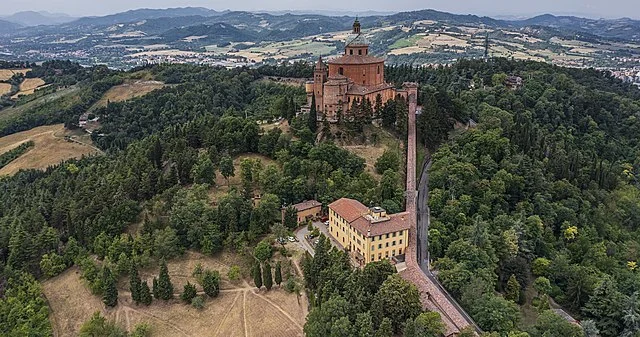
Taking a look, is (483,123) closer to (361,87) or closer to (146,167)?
(361,87)

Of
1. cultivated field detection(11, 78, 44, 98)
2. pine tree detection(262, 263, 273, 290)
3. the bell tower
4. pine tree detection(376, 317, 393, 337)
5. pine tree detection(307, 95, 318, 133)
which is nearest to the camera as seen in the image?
pine tree detection(376, 317, 393, 337)

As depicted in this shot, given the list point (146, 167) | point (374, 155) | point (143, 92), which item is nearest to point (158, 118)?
point (143, 92)

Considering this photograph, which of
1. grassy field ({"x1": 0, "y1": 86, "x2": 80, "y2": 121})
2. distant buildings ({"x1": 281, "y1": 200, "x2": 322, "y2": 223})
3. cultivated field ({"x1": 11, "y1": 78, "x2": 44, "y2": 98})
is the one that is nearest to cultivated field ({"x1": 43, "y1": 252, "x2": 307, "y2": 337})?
distant buildings ({"x1": 281, "y1": 200, "x2": 322, "y2": 223})

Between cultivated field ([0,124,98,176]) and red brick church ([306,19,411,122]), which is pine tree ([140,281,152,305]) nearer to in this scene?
red brick church ([306,19,411,122])

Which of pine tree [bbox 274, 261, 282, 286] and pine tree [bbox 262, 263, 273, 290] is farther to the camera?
pine tree [bbox 274, 261, 282, 286]

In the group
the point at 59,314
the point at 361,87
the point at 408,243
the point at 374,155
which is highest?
the point at 361,87
